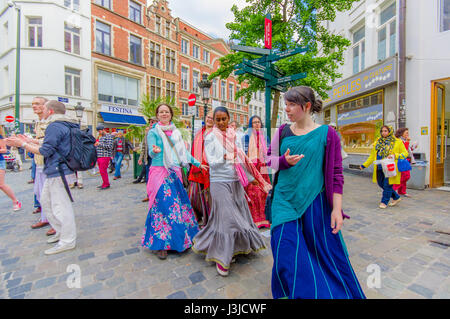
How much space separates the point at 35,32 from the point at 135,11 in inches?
395

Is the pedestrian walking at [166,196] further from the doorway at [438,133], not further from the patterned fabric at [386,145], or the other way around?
the doorway at [438,133]

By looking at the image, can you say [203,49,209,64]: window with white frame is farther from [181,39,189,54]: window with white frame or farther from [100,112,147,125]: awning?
[100,112,147,125]: awning

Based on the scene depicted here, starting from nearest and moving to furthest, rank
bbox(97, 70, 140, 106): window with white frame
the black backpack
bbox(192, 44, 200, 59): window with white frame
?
the black backpack < bbox(97, 70, 140, 106): window with white frame < bbox(192, 44, 200, 59): window with white frame

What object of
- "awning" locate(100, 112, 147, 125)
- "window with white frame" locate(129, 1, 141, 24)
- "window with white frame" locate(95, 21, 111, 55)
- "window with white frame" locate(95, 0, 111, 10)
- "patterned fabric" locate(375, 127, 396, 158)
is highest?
"window with white frame" locate(129, 1, 141, 24)

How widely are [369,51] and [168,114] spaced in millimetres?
10475

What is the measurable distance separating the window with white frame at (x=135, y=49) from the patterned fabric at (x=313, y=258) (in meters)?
26.6

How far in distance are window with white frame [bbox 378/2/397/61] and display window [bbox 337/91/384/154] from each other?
5.10 feet

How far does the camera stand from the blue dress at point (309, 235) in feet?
5.54

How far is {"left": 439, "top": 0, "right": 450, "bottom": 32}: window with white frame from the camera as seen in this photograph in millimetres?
7012

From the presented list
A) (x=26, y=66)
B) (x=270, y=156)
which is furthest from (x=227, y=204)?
(x=26, y=66)

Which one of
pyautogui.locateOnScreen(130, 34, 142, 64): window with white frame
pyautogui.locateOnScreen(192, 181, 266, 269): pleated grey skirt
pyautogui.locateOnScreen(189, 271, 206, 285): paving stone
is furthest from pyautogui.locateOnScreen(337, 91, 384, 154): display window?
pyautogui.locateOnScreen(130, 34, 142, 64): window with white frame

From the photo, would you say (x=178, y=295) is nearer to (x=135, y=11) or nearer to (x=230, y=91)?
(x=135, y=11)
